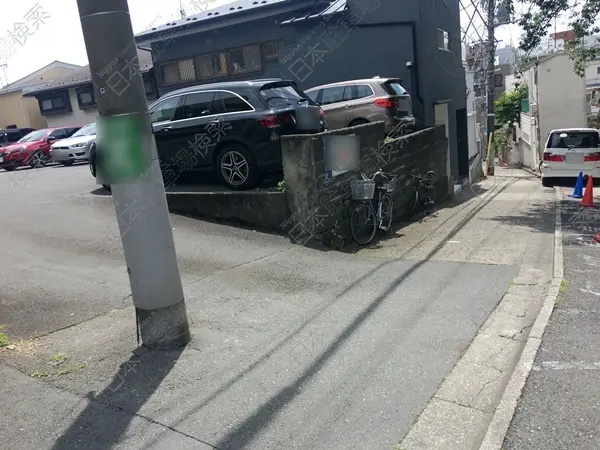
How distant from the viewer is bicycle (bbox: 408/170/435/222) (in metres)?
12.6

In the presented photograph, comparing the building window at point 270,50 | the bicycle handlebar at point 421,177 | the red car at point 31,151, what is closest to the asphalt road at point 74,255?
the bicycle handlebar at point 421,177

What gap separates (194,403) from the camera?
354 centimetres

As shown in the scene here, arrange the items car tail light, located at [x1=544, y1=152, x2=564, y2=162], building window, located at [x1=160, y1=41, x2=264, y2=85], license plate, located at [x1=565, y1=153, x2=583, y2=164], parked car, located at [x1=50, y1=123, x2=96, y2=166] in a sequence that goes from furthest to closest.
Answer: building window, located at [x1=160, y1=41, x2=264, y2=85]
parked car, located at [x1=50, y1=123, x2=96, y2=166]
car tail light, located at [x1=544, y1=152, x2=564, y2=162]
license plate, located at [x1=565, y1=153, x2=583, y2=164]

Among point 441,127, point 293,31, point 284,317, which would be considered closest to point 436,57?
point 441,127

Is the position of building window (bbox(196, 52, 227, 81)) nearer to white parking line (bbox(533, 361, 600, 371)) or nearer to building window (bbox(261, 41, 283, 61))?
building window (bbox(261, 41, 283, 61))

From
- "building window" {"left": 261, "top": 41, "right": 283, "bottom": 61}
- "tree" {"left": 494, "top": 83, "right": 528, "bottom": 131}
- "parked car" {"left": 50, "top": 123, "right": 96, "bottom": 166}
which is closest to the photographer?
"parked car" {"left": 50, "top": 123, "right": 96, "bottom": 166}

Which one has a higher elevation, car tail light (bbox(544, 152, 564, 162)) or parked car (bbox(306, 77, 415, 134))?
parked car (bbox(306, 77, 415, 134))

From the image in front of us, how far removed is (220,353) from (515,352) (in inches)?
99.3

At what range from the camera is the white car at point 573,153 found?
16.2 meters

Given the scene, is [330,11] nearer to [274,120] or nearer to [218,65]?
[218,65]

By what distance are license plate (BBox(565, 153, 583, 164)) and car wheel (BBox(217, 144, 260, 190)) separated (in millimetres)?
12128

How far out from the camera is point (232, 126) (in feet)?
27.8

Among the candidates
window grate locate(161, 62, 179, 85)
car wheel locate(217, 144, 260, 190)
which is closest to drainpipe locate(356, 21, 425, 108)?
window grate locate(161, 62, 179, 85)

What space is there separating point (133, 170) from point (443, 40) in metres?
17.0
